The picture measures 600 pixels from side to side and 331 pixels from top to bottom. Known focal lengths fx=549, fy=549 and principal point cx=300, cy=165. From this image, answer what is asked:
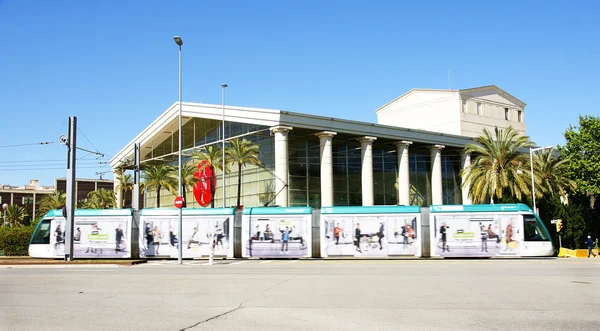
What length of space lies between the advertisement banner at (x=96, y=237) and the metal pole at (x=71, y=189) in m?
2.84

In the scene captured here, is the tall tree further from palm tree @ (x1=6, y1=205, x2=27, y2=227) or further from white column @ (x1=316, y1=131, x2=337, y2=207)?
palm tree @ (x1=6, y1=205, x2=27, y2=227)

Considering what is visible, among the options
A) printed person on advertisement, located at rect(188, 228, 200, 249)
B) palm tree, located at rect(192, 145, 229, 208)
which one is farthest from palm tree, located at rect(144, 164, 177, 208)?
printed person on advertisement, located at rect(188, 228, 200, 249)

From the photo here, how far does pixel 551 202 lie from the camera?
146 ft

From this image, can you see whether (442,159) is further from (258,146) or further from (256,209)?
(256,209)

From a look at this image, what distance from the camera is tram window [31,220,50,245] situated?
32.5 meters

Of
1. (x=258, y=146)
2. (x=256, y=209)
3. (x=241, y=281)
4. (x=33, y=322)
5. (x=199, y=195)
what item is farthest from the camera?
(x=199, y=195)

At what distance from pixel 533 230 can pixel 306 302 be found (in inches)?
830

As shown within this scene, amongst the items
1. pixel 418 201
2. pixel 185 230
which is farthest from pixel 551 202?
pixel 185 230

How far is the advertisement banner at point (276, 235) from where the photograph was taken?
30859mm

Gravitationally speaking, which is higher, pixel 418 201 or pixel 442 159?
pixel 442 159

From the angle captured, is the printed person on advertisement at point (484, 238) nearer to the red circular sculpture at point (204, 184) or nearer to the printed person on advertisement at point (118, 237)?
the printed person on advertisement at point (118, 237)

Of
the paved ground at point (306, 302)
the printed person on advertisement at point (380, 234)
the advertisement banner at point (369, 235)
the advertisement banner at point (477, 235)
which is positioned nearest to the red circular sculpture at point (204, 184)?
the advertisement banner at point (369, 235)

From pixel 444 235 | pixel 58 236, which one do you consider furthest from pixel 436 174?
pixel 58 236

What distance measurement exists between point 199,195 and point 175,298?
134 feet
